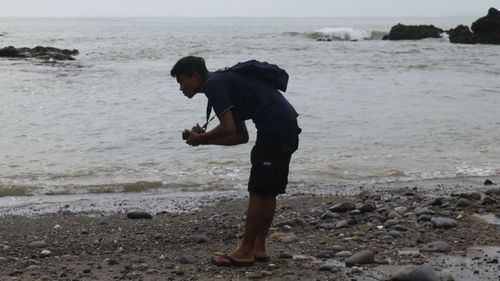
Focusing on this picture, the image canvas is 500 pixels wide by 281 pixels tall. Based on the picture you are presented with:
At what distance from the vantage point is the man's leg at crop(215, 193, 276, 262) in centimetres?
466

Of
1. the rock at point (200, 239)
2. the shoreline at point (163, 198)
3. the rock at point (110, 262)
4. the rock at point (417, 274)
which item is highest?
the rock at point (417, 274)

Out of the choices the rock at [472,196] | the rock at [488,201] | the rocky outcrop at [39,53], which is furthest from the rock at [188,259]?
the rocky outcrop at [39,53]

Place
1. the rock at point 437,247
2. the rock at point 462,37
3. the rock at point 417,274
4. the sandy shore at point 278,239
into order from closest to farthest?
the rock at point 417,274
the sandy shore at point 278,239
the rock at point 437,247
the rock at point 462,37

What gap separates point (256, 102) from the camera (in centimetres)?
449

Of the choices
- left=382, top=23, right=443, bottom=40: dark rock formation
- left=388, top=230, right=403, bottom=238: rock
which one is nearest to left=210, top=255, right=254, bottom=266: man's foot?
left=388, top=230, right=403, bottom=238: rock

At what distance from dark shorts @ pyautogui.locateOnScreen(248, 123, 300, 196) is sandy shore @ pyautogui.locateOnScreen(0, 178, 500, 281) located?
23.8 inches

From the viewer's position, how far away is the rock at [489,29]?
45250mm

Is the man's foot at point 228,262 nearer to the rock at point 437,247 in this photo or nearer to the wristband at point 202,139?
the wristband at point 202,139

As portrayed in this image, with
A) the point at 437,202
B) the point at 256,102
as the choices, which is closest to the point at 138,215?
the point at 256,102

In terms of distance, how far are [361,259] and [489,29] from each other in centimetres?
4487

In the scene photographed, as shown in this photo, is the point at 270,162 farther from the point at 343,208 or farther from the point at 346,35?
the point at 346,35

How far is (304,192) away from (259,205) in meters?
3.41

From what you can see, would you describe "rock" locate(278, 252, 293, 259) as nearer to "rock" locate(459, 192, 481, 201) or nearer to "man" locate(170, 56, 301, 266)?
"man" locate(170, 56, 301, 266)

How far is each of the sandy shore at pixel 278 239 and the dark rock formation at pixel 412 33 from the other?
47025mm
